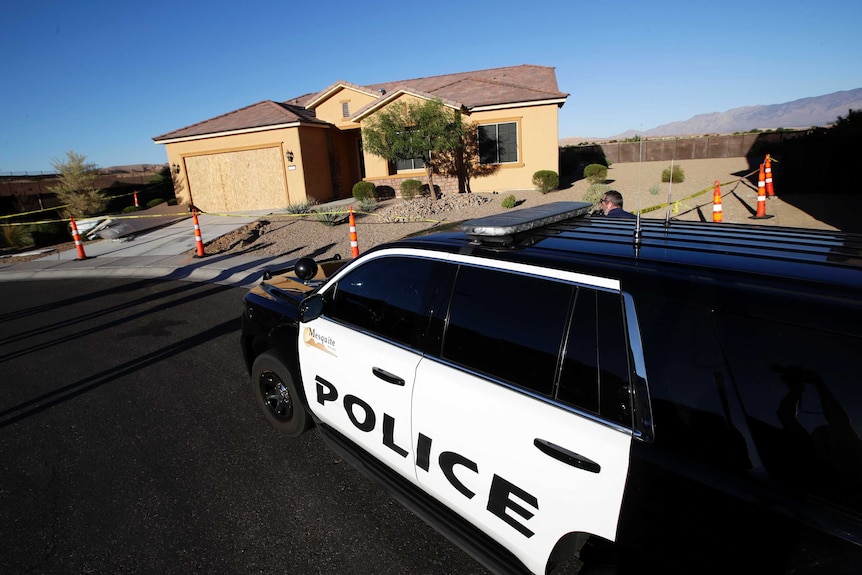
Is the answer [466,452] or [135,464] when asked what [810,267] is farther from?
[135,464]

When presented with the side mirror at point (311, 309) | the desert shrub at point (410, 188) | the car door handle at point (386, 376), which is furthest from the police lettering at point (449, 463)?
the desert shrub at point (410, 188)

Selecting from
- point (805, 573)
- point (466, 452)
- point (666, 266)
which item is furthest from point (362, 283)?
point (805, 573)

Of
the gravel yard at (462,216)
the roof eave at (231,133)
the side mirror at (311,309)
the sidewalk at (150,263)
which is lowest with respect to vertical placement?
the sidewalk at (150,263)

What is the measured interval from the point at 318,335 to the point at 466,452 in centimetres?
140

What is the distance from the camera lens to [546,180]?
59.5 ft

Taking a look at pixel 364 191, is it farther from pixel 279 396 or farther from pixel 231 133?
pixel 279 396

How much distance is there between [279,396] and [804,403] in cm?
339

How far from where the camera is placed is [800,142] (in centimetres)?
1473

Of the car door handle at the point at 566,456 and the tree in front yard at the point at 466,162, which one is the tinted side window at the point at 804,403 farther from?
the tree in front yard at the point at 466,162

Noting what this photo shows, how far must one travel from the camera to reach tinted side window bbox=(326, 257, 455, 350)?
2514mm

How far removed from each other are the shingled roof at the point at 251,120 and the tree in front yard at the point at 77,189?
3404mm

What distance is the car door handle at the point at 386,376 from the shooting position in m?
2.49

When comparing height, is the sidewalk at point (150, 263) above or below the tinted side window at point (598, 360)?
below

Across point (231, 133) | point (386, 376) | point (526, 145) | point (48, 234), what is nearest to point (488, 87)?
point (526, 145)
